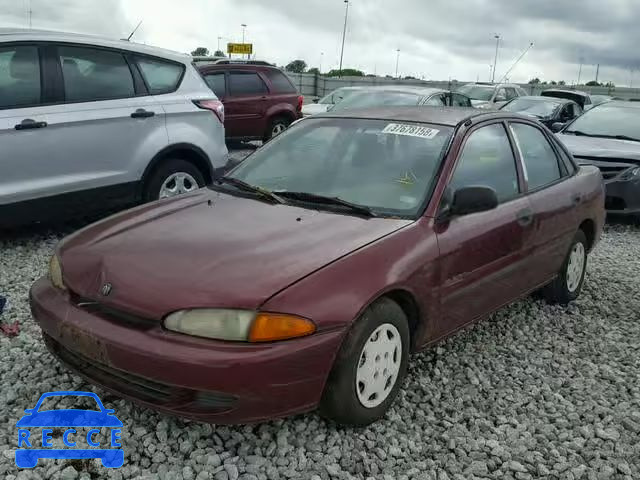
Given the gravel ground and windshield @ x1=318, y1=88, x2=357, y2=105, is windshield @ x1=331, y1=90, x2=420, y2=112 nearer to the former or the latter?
windshield @ x1=318, y1=88, x2=357, y2=105

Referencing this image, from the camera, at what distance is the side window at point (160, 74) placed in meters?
6.18

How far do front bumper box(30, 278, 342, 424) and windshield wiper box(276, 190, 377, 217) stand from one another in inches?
33.7

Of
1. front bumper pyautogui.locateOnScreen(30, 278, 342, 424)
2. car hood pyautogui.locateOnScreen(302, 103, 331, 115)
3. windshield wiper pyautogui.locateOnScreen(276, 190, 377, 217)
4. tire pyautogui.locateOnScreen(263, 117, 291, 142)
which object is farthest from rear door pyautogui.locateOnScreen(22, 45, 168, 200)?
tire pyautogui.locateOnScreen(263, 117, 291, 142)

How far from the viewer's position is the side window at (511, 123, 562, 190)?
435 centimetres

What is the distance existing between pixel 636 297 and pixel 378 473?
352cm

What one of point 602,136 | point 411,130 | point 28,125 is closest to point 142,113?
point 28,125

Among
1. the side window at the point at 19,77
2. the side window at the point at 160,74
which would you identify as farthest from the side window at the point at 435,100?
the side window at the point at 19,77

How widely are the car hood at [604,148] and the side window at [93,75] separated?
5044 millimetres

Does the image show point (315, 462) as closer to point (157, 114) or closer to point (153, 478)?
point (153, 478)

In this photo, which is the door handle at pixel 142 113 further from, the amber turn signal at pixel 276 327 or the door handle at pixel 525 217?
the amber turn signal at pixel 276 327

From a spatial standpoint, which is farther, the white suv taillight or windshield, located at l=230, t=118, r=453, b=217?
the white suv taillight

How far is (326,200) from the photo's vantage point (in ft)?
11.4

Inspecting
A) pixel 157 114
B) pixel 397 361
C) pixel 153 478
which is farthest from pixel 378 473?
pixel 157 114

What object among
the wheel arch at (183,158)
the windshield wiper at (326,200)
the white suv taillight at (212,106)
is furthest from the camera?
the white suv taillight at (212,106)
